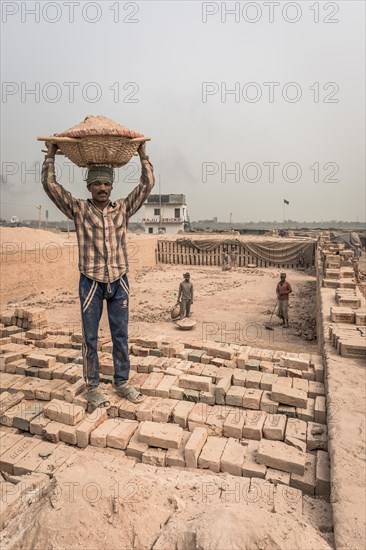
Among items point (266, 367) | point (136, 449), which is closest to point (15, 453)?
point (136, 449)

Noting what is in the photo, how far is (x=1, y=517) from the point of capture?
220 cm

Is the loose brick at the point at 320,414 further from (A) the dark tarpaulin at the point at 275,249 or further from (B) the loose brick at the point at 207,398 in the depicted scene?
(A) the dark tarpaulin at the point at 275,249

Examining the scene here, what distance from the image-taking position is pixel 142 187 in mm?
3459

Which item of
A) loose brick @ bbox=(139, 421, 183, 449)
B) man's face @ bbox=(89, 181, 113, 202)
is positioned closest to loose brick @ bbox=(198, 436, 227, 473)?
loose brick @ bbox=(139, 421, 183, 449)

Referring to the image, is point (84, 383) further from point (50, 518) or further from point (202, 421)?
point (50, 518)

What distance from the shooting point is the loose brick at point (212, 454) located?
2.72m

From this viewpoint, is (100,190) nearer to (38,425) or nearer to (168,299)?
(38,425)

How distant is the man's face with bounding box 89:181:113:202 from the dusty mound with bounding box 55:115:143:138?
42 centimetres

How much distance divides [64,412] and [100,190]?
197 cm

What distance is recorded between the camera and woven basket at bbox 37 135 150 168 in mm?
2994

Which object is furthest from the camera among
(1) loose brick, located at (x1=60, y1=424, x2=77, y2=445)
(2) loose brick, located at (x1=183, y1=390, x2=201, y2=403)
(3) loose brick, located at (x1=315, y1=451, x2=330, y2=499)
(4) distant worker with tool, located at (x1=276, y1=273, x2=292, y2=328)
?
(4) distant worker with tool, located at (x1=276, y1=273, x2=292, y2=328)

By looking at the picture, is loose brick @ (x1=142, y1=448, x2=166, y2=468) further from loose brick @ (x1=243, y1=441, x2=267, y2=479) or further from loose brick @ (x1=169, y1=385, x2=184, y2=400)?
loose brick @ (x1=169, y1=385, x2=184, y2=400)

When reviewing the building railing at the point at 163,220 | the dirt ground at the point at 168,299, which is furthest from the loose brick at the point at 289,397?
the building railing at the point at 163,220

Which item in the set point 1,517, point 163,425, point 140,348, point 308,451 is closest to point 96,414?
point 163,425
